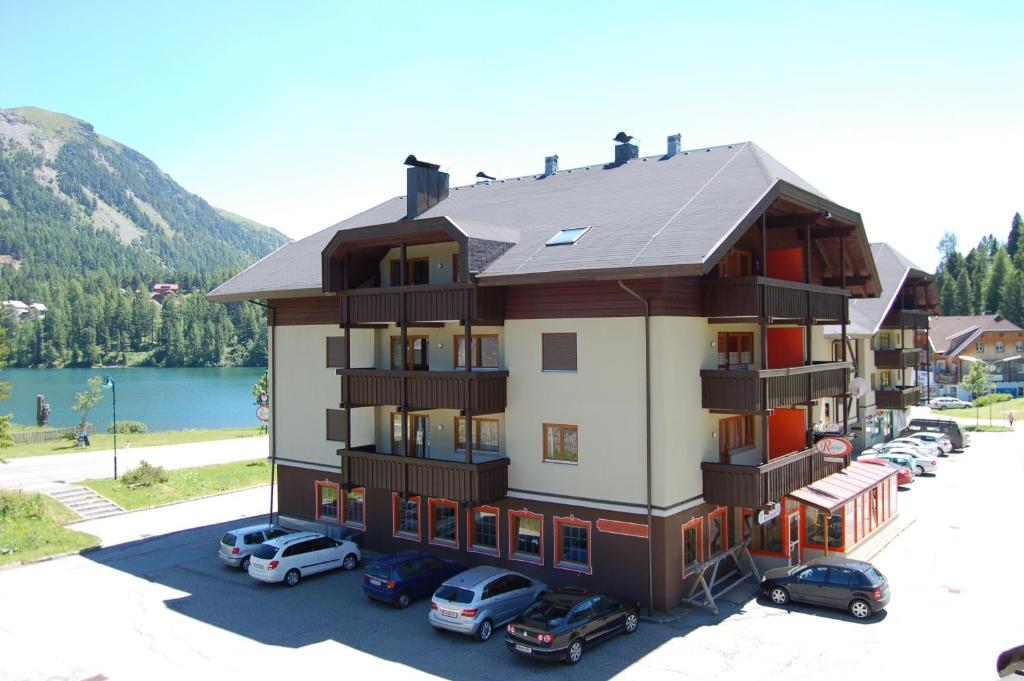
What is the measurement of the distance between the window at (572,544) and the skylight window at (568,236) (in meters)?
8.14

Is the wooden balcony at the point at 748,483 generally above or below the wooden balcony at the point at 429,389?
below

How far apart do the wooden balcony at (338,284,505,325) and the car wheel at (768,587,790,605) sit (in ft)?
36.3

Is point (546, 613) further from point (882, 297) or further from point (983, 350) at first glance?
point (983, 350)

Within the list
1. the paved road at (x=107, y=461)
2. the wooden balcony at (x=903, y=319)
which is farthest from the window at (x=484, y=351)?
the wooden balcony at (x=903, y=319)

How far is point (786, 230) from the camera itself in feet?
87.4

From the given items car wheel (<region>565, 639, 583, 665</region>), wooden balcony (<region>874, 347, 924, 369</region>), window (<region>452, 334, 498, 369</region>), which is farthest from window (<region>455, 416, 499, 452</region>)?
wooden balcony (<region>874, 347, 924, 369</region>)

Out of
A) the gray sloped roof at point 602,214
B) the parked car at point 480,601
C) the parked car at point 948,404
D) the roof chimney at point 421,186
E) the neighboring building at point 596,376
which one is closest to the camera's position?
the parked car at point 480,601

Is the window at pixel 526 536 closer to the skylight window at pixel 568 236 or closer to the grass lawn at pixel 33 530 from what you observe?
the skylight window at pixel 568 236

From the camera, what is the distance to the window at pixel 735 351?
24.2 meters

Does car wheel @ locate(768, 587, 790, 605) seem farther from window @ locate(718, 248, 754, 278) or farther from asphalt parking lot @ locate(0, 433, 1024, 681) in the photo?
window @ locate(718, 248, 754, 278)

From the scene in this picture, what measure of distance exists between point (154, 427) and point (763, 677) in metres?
77.0

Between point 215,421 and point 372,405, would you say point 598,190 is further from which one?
point 215,421

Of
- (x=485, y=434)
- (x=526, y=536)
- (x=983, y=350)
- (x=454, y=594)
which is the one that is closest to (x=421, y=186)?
(x=485, y=434)

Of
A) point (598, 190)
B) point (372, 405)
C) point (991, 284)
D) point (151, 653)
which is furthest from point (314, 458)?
point (991, 284)
